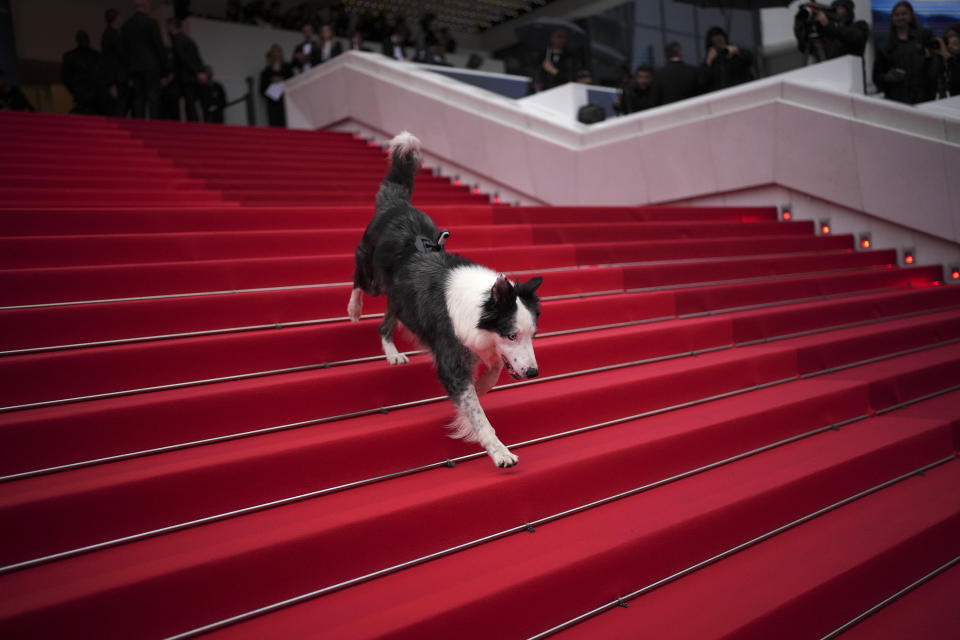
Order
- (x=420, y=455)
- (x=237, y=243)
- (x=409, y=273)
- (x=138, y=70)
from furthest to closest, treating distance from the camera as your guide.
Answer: (x=138, y=70) < (x=237, y=243) < (x=409, y=273) < (x=420, y=455)

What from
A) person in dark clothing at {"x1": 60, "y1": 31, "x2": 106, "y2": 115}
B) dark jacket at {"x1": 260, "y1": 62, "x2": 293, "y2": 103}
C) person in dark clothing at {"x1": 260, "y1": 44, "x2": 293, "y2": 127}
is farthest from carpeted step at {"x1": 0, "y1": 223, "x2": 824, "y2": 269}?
dark jacket at {"x1": 260, "y1": 62, "x2": 293, "y2": 103}

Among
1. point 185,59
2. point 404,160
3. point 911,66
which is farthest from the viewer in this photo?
point 185,59

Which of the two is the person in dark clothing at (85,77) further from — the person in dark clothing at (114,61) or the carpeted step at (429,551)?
the carpeted step at (429,551)

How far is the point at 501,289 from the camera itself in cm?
260

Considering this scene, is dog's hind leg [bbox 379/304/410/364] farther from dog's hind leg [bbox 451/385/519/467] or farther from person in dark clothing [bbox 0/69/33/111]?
person in dark clothing [bbox 0/69/33/111]

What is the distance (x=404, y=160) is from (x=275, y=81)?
31.6ft

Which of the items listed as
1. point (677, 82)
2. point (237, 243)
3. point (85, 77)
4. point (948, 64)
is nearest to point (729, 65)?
point (677, 82)

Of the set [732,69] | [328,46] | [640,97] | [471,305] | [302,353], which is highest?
[328,46]

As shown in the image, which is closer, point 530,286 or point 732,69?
point 530,286

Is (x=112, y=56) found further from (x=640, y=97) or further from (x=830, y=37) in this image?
(x=830, y=37)

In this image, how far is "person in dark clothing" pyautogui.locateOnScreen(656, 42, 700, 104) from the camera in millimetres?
8844

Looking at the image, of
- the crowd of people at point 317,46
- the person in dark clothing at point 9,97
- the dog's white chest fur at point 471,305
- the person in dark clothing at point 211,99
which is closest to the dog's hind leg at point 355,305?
the dog's white chest fur at point 471,305

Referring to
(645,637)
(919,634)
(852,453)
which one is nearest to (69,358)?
(645,637)

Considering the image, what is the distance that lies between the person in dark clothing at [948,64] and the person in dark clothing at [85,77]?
1032 cm
